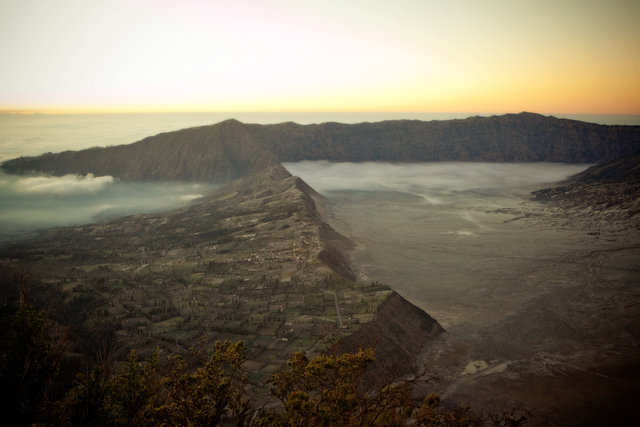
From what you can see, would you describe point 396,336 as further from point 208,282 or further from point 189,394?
point 189,394

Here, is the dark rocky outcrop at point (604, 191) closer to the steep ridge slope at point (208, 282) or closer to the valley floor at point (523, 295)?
the valley floor at point (523, 295)

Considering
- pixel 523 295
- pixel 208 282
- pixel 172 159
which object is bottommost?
pixel 523 295

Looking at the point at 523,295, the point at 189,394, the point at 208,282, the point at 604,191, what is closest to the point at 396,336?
the point at 523,295

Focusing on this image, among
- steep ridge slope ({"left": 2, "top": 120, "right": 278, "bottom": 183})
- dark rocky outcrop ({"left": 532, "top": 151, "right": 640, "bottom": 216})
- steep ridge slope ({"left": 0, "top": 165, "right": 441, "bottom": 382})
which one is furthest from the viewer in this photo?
steep ridge slope ({"left": 2, "top": 120, "right": 278, "bottom": 183})

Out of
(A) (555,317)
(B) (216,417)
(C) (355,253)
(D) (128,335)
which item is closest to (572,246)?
(A) (555,317)

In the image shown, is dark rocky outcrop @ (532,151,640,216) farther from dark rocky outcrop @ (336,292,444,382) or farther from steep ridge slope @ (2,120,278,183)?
steep ridge slope @ (2,120,278,183)

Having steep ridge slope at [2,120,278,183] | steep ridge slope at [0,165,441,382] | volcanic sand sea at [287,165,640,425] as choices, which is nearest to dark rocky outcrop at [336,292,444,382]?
steep ridge slope at [0,165,441,382]

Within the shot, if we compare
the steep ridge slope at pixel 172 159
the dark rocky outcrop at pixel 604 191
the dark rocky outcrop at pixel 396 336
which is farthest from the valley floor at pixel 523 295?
the steep ridge slope at pixel 172 159
